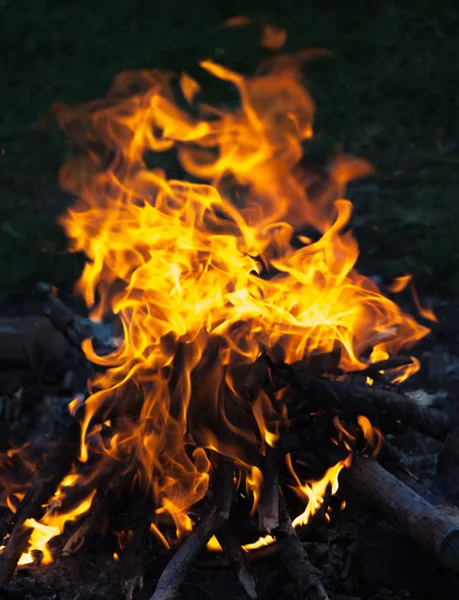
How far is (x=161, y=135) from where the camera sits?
5680 mm

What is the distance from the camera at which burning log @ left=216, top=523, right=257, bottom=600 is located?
2580 mm

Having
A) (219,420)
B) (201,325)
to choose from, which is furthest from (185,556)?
(201,325)

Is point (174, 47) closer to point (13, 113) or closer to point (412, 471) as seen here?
point (13, 113)

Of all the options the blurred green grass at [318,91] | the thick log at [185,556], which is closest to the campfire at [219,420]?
the thick log at [185,556]

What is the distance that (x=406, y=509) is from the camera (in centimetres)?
270

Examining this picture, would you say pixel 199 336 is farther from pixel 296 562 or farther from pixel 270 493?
pixel 296 562

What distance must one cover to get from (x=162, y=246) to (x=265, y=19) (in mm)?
2720

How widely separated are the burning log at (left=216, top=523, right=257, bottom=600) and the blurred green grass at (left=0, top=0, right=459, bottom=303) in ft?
11.3

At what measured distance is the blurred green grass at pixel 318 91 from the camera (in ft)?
18.4

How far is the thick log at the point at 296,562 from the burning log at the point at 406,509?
0.32 meters

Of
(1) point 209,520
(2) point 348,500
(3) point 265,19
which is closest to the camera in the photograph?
(1) point 209,520

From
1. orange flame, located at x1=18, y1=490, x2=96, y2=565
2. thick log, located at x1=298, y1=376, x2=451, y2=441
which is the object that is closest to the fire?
orange flame, located at x1=18, y1=490, x2=96, y2=565

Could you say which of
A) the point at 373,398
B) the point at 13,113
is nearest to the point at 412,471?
the point at 373,398

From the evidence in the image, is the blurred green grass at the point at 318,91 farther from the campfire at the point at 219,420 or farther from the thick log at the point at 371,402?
the thick log at the point at 371,402
